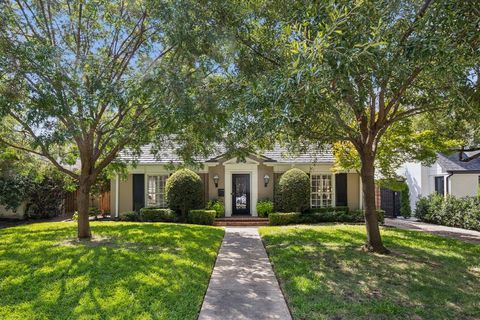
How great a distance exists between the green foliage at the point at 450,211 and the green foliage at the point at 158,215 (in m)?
12.4

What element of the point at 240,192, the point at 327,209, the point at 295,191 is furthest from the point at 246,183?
the point at 327,209

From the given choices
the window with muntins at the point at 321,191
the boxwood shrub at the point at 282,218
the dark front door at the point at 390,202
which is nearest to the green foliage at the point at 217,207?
the boxwood shrub at the point at 282,218

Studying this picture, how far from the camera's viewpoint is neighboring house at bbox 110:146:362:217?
17.6 meters

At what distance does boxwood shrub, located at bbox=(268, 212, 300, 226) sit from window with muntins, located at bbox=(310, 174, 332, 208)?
2.23 meters

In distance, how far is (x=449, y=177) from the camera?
17703 millimetres

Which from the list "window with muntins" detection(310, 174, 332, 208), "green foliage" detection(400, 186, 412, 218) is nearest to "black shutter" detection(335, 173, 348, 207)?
"window with muntins" detection(310, 174, 332, 208)

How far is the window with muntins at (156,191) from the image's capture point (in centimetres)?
1826

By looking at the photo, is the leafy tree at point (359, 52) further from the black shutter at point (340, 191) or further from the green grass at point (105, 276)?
the black shutter at point (340, 191)

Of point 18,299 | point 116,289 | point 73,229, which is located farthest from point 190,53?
point 73,229

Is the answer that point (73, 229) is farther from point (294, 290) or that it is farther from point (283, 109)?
point (283, 109)

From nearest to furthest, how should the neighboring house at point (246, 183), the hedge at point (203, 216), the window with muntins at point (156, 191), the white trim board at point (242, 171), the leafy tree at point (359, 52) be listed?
the leafy tree at point (359, 52) < the hedge at point (203, 216) < the white trim board at point (242, 171) < the neighboring house at point (246, 183) < the window with muntins at point (156, 191)

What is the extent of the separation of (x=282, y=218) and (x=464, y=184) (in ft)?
30.7

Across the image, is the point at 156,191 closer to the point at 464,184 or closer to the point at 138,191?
the point at 138,191

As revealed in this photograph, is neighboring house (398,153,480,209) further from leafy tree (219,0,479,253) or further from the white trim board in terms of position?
leafy tree (219,0,479,253)
